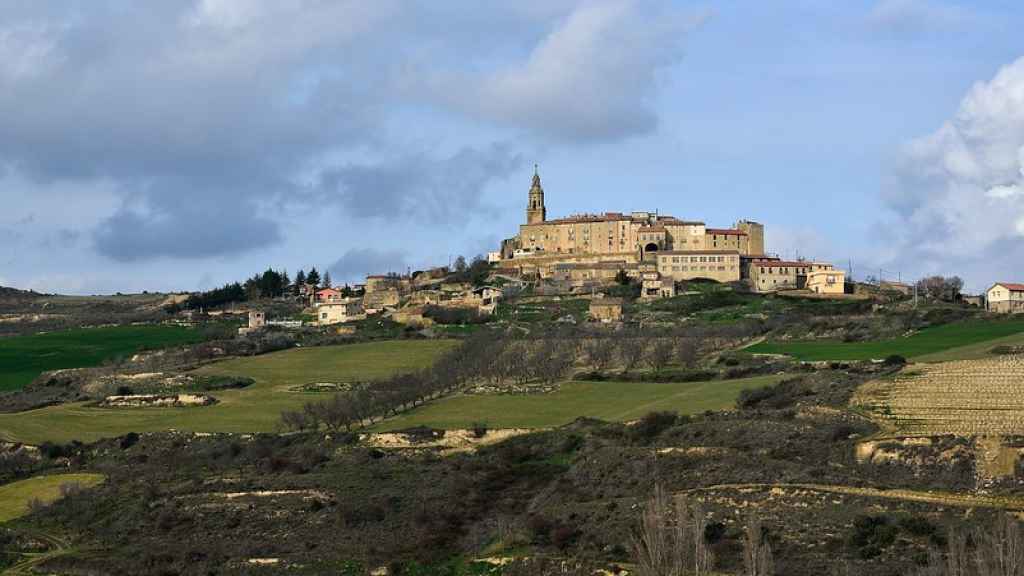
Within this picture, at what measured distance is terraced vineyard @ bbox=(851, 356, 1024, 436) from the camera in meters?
53.2

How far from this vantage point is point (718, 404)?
6938cm

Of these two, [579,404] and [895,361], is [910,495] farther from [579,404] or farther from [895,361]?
[579,404]

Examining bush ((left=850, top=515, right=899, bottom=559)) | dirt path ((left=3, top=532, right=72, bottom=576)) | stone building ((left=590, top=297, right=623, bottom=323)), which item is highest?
stone building ((left=590, top=297, right=623, bottom=323))

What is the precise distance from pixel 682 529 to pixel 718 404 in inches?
1283

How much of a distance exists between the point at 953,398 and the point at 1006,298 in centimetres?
5963

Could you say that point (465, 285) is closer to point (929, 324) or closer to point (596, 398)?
point (929, 324)

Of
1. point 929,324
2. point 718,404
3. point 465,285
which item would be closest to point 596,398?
point 718,404

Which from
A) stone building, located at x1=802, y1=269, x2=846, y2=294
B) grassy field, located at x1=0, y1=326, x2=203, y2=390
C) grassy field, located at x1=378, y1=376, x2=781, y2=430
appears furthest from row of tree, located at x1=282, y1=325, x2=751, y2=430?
grassy field, located at x1=0, y1=326, x2=203, y2=390

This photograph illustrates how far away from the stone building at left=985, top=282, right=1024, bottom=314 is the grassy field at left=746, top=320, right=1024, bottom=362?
12795 mm

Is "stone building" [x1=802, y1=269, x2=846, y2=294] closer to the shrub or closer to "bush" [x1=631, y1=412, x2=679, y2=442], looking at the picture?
"bush" [x1=631, y1=412, x2=679, y2=442]

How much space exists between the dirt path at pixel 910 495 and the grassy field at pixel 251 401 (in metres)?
36.0

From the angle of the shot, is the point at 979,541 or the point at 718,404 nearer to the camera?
the point at 979,541

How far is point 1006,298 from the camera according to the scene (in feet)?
375

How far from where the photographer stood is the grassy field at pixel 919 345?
8194 centimetres
